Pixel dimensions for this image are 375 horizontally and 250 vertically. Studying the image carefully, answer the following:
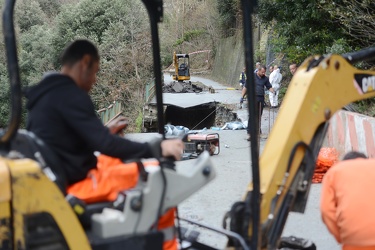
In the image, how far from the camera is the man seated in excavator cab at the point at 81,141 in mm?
3137

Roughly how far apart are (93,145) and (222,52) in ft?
153

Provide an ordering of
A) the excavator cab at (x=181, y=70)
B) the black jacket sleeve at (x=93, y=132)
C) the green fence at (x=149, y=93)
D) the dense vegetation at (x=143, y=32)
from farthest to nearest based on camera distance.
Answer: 1. the excavator cab at (x=181, y=70)
2. the green fence at (x=149, y=93)
3. the dense vegetation at (x=143, y=32)
4. the black jacket sleeve at (x=93, y=132)

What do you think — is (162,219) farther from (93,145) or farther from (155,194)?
(93,145)

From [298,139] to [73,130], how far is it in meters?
1.40

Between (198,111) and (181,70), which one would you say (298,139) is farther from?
(181,70)

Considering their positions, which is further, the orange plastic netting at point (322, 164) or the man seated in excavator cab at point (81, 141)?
the orange plastic netting at point (322, 164)

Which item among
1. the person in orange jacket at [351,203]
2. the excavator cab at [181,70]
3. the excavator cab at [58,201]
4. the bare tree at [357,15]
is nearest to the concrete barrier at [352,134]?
the bare tree at [357,15]

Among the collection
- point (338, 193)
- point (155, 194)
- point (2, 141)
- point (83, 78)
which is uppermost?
point (83, 78)

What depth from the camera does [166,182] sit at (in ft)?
10.5

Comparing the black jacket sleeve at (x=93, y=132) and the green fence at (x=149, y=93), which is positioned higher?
the black jacket sleeve at (x=93, y=132)

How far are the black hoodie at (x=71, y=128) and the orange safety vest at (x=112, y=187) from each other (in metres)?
0.06

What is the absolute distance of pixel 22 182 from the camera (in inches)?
106

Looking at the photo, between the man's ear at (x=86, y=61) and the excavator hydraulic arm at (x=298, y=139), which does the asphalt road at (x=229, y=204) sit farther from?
the man's ear at (x=86, y=61)

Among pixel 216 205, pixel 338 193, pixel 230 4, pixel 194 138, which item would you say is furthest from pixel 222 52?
pixel 338 193
